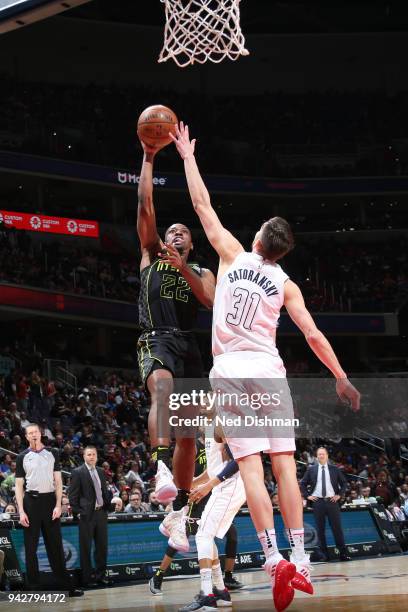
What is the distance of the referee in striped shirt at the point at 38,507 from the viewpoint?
1047 centimetres

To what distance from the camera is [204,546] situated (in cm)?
759

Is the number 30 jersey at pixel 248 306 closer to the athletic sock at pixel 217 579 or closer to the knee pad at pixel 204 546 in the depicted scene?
the knee pad at pixel 204 546

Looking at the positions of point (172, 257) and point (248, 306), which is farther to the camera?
point (172, 257)

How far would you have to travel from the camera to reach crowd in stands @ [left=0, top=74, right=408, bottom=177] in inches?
1260

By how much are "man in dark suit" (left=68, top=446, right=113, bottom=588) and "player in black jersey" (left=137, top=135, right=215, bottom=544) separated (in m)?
4.42

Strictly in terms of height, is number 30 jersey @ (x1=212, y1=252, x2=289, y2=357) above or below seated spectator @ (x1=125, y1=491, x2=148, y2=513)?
above

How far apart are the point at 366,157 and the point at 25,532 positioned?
26834 millimetres

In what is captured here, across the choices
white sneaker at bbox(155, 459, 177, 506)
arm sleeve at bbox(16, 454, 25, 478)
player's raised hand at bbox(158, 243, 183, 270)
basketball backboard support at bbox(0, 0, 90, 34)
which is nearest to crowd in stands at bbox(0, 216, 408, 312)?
arm sleeve at bbox(16, 454, 25, 478)

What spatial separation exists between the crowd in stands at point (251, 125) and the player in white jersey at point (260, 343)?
2565 centimetres

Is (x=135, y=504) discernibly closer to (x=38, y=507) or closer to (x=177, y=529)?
(x=38, y=507)

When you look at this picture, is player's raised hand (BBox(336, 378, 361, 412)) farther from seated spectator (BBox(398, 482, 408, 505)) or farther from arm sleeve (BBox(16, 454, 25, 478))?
seated spectator (BBox(398, 482, 408, 505))

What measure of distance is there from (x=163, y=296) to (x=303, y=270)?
85.1 ft

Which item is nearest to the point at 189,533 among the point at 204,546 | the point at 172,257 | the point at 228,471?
the point at 228,471

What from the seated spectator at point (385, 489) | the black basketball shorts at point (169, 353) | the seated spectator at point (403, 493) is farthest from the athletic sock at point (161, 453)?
the seated spectator at point (403, 493)
